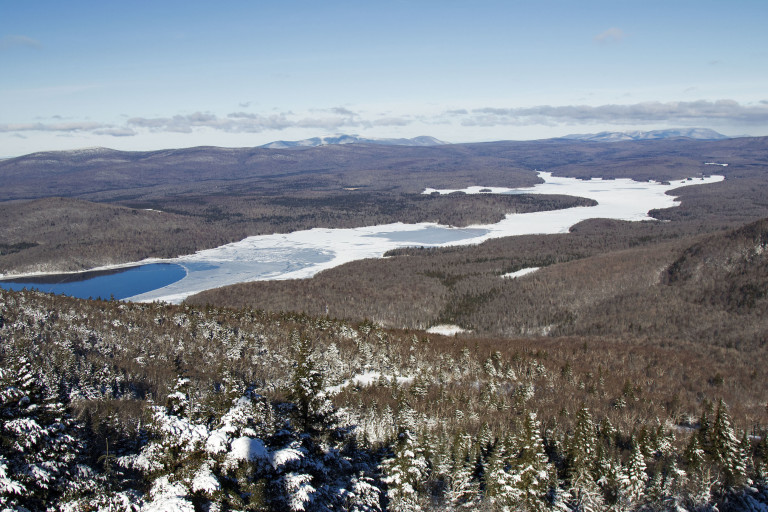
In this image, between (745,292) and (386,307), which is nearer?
(745,292)

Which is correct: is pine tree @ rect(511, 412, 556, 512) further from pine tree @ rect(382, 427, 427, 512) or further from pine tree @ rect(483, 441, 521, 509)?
pine tree @ rect(382, 427, 427, 512)

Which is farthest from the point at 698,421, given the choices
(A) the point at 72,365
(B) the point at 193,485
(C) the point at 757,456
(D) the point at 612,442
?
(A) the point at 72,365

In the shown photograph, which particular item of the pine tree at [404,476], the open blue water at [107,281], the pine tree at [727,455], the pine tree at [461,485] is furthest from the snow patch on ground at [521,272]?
the pine tree at [404,476]

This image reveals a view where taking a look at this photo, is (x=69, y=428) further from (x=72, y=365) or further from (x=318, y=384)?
(x=72, y=365)

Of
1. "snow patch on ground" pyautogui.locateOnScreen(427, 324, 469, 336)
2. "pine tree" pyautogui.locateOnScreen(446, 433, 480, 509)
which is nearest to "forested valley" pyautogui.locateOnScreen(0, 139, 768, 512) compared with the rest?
"pine tree" pyautogui.locateOnScreen(446, 433, 480, 509)

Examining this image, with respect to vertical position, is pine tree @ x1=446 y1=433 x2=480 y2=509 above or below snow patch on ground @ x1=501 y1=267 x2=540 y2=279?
above

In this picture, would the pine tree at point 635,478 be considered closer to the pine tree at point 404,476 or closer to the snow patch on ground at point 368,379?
the pine tree at point 404,476
